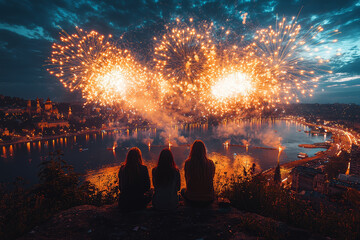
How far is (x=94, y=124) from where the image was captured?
76.2 metres

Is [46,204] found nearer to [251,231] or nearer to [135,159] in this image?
[135,159]

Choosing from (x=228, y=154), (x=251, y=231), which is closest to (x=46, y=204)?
(x=251, y=231)

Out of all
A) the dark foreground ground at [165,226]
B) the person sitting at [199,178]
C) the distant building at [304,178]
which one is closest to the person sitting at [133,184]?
the dark foreground ground at [165,226]

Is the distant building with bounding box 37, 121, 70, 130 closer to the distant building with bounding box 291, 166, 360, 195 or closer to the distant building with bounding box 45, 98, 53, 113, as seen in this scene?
the distant building with bounding box 45, 98, 53, 113

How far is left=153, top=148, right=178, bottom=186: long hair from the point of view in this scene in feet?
9.68

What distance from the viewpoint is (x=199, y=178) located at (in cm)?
311

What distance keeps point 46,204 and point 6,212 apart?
0.70m

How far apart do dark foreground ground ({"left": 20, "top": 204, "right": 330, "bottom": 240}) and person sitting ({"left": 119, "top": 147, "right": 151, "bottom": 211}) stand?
0.15 metres

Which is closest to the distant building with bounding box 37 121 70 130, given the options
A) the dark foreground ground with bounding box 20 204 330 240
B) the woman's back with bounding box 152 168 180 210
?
the dark foreground ground with bounding box 20 204 330 240

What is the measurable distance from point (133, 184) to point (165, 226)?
2.74 feet

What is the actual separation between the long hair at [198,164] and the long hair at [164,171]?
30cm

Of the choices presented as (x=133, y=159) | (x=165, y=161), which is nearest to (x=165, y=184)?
(x=165, y=161)

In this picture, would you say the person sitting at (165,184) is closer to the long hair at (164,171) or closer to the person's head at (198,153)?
the long hair at (164,171)

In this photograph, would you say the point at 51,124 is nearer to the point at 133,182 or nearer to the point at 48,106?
the point at 48,106
